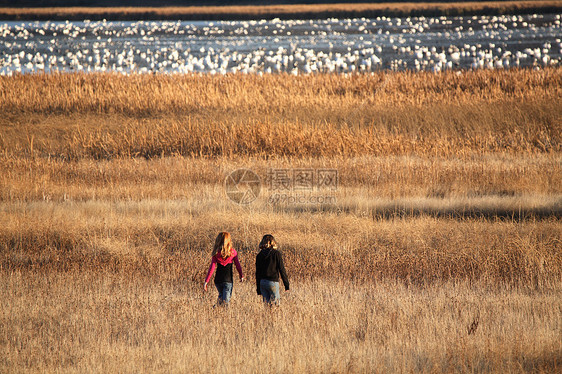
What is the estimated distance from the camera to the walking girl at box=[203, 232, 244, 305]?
7113mm

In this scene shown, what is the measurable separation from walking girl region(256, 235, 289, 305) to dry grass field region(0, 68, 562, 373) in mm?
356

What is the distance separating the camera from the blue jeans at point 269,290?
7188mm

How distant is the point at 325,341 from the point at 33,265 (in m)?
5.14

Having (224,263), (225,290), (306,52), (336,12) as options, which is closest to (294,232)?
(225,290)

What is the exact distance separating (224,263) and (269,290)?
588 mm

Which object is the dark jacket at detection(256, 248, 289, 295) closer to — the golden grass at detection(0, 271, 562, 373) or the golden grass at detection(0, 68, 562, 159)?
the golden grass at detection(0, 271, 562, 373)

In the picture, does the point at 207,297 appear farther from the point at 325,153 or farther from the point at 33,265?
the point at 325,153

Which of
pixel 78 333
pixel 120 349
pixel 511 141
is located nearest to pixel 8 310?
pixel 78 333

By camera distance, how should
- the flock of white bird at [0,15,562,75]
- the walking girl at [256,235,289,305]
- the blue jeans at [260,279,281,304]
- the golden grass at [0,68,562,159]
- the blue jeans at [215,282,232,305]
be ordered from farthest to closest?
the flock of white bird at [0,15,562,75], the golden grass at [0,68,562,159], the blue jeans at [215,282,232,305], the blue jeans at [260,279,281,304], the walking girl at [256,235,289,305]

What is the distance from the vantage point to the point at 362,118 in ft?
73.9

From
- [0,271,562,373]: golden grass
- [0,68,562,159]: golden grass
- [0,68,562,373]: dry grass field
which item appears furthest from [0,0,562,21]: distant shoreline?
[0,271,562,373]: golden grass

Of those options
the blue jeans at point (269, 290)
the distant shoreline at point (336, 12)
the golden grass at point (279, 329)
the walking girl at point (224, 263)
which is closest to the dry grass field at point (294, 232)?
the golden grass at point (279, 329)

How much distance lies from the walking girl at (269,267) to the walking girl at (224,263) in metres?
0.23

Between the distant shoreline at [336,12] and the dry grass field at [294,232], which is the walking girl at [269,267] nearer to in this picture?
the dry grass field at [294,232]
